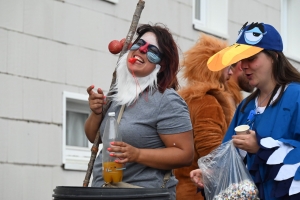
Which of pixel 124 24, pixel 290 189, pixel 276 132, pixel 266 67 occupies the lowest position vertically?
pixel 290 189

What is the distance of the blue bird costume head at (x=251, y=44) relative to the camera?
419 cm

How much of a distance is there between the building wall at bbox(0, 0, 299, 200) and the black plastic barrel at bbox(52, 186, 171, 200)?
3207mm

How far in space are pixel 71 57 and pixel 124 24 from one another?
0.95 meters

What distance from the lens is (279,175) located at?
155 inches

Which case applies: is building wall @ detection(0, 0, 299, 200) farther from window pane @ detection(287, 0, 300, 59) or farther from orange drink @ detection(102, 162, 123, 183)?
window pane @ detection(287, 0, 300, 59)

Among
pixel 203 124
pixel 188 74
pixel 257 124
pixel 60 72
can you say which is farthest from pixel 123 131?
pixel 60 72

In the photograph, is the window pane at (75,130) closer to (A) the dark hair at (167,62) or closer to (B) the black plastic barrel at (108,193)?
(A) the dark hair at (167,62)

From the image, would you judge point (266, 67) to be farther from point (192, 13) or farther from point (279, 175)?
point (192, 13)

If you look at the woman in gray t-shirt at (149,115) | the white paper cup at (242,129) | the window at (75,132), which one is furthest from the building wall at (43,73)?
the white paper cup at (242,129)

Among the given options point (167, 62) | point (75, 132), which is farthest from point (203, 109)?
point (75, 132)

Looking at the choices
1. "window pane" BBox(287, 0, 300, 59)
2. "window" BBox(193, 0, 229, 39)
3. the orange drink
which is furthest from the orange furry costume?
"window pane" BBox(287, 0, 300, 59)

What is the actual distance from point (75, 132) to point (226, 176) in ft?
13.5

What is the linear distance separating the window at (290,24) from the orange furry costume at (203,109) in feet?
24.2

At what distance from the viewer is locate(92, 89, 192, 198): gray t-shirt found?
164 inches
